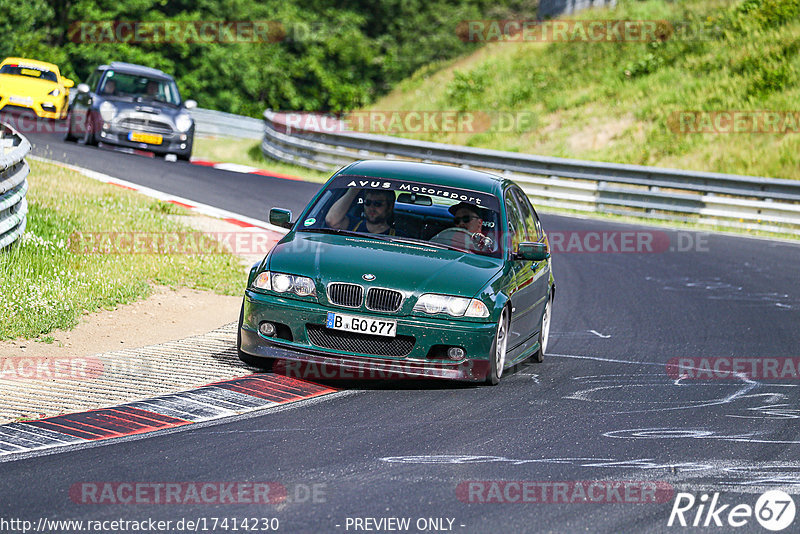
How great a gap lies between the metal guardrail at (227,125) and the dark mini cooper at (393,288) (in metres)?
29.0

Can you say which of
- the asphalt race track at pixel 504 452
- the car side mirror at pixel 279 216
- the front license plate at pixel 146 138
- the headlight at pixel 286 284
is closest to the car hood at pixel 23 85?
the front license plate at pixel 146 138

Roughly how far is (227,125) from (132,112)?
48.1 feet

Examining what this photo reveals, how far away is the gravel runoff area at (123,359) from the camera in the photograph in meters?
7.27

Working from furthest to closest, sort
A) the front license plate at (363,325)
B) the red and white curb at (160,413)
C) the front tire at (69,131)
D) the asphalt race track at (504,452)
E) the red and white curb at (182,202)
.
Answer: the front tire at (69,131) < the red and white curb at (182,202) < the front license plate at (363,325) < the red and white curb at (160,413) < the asphalt race track at (504,452)

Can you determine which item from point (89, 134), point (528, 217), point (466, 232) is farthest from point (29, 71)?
point (466, 232)

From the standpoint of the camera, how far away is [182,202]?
17953 mm

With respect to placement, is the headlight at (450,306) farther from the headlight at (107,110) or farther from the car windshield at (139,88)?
the car windshield at (139,88)

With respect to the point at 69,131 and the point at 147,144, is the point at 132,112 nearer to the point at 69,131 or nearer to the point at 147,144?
the point at 147,144

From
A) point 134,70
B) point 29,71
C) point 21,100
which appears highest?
point 134,70

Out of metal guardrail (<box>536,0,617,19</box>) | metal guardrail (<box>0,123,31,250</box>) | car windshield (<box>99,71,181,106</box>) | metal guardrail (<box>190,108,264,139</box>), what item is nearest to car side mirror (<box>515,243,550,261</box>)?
metal guardrail (<box>0,123,31,250</box>)

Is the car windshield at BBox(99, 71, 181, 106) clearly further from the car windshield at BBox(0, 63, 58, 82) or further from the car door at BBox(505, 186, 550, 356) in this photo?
the car door at BBox(505, 186, 550, 356)

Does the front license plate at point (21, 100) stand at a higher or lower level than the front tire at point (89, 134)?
higher

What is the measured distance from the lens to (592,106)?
33.9 meters

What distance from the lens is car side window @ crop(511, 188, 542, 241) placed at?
996 cm
